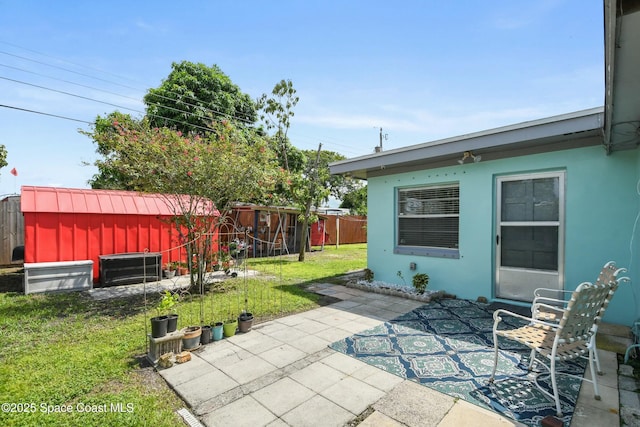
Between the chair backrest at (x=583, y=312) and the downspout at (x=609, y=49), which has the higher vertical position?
the downspout at (x=609, y=49)

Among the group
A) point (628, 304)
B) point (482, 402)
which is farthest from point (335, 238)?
point (482, 402)

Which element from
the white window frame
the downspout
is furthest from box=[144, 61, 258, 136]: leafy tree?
the downspout

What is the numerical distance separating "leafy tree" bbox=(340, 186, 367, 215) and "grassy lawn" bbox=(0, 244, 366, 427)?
66.7 ft

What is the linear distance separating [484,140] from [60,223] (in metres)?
9.11

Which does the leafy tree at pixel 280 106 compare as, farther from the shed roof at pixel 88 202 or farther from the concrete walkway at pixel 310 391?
the concrete walkway at pixel 310 391

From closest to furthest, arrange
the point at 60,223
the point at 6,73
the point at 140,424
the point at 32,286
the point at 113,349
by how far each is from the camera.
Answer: the point at 140,424, the point at 113,349, the point at 32,286, the point at 60,223, the point at 6,73

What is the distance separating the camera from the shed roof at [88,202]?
21.8ft

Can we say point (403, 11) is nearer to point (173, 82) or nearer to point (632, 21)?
point (632, 21)

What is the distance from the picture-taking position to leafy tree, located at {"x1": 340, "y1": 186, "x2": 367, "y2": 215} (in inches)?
A: 1042

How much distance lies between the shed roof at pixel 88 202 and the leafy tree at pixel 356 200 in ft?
63.4

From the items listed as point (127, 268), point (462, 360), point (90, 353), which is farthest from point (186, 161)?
point (462, 360)

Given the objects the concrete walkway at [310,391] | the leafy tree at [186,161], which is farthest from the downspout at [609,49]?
the leafy tree at [186,161]

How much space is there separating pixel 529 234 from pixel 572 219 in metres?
0.63

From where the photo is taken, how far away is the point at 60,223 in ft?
22.1
